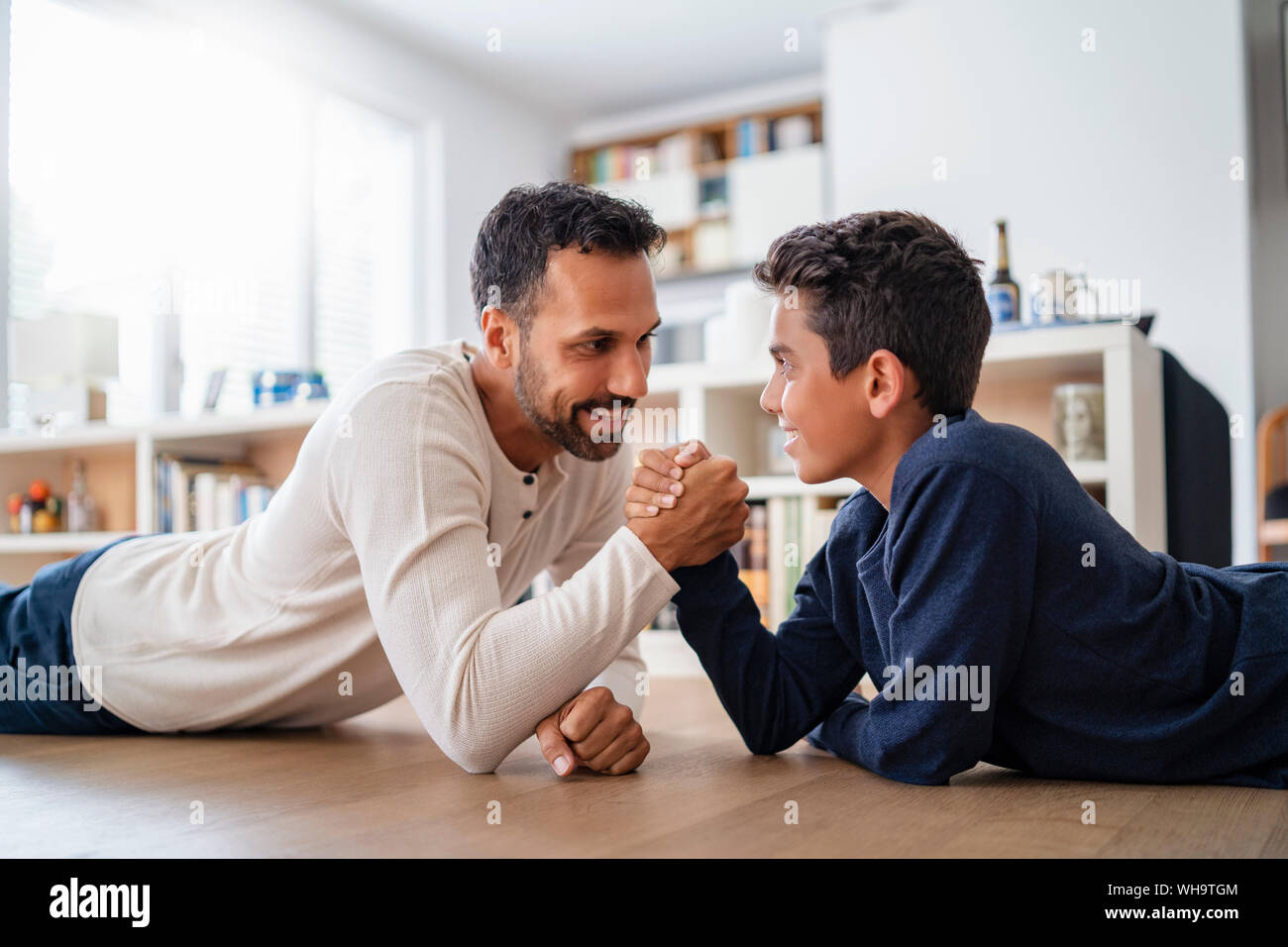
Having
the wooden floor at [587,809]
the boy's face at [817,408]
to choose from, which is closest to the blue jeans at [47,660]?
the wooden floor at [587,809]

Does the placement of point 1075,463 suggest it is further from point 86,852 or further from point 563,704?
point 86,852

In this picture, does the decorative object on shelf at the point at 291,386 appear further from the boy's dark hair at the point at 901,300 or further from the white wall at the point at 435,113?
the boy's dark hair at the point at 901,300

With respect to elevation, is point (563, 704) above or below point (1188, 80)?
below

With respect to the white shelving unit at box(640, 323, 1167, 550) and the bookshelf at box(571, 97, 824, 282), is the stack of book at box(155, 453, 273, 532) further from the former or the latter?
the bookshelf at box(571, 97, 824, 282)

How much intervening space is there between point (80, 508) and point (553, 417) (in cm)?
279

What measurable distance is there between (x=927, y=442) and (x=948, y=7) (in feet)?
13.0

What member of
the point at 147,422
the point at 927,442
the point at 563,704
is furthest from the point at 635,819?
the point at 147,422

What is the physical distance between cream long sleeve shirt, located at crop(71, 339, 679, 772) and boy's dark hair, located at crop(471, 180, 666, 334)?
13 cm

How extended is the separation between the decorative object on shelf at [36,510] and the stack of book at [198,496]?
0.49 m

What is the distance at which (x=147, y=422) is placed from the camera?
3.38 meters

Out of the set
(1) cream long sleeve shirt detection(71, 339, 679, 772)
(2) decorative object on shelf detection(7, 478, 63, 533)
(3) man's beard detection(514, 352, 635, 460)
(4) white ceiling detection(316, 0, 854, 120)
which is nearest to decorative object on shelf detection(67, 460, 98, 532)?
(2) decorative object on shelf detection(7, 478, 63, 533)

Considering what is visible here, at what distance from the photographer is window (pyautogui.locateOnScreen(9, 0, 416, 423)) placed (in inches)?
158

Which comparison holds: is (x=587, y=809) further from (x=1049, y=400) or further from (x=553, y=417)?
(x=1049, y=400)

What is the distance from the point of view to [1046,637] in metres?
1.17
